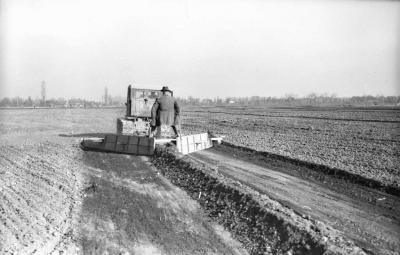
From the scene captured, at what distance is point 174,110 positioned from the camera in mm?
13969

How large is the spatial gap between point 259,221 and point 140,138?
25.9 feet

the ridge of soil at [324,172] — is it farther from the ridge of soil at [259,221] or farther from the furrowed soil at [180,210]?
the ridge of soil at [259,221]

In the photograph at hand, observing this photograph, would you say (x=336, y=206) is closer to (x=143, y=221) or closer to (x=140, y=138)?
(x=143, y=221)

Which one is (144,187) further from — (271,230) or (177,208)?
(271,230)

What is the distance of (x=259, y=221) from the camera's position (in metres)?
6.36

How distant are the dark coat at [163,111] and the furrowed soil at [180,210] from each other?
2679mm

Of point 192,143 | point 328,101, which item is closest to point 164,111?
point 192,143

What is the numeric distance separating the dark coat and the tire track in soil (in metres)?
3.32

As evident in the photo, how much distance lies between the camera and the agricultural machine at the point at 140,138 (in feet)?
44.2

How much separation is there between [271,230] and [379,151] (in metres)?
9.73

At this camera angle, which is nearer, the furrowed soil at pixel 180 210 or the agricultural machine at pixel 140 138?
the furrowed soil at pixel 180 210

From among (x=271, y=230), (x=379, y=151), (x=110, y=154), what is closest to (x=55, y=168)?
(x=110, y=154)

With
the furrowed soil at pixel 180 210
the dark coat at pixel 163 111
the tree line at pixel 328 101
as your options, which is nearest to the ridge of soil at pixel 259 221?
the furrowed soil at pixel 180 210

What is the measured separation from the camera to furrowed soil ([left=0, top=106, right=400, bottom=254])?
17.9 feet
